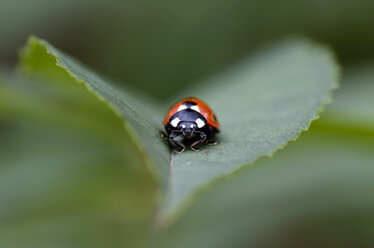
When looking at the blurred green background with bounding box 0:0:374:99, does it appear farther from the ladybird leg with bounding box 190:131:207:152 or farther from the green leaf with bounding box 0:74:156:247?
the ladybird leg with bounding box 190:131:207:152

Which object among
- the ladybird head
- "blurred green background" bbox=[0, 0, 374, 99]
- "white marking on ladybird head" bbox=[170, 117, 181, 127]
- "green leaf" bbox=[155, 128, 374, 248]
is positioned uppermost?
"blurred green background" bbox=[0, 0, 374, 99]

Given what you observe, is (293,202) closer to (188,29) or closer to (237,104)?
(237,104)

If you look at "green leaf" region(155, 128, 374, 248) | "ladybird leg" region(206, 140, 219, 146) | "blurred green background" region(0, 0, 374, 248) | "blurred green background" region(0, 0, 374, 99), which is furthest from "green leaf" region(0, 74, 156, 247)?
"blurred green background" region(0, 0, 374, 99)

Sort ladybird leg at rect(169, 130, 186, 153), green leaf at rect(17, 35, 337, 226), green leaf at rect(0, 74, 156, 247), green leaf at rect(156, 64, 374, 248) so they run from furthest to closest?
1. green leaf at rect(156, 64, 374, 248)
2. green leaf at rect(0, 74, 156, 247)
3. ladybird leg at rect(169, 130, 186, 153)
4. green leaf at rect(17, 35, 337, 226)

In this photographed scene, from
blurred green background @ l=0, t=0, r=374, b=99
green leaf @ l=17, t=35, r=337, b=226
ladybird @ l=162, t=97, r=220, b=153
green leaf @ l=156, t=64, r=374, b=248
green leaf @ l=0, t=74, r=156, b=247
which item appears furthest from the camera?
blurred green background @ l=0, t=0, r=374, b=99

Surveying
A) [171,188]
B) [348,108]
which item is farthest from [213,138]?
[348,108]

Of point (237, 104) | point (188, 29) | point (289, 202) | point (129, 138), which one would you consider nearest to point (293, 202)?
point (289, 202)

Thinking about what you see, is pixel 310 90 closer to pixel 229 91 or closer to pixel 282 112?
pixel 282 112
